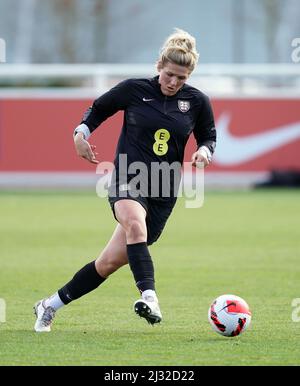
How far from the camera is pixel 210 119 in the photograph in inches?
346

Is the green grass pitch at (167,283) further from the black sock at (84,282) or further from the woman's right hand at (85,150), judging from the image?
the woman's right hand at (85,150)

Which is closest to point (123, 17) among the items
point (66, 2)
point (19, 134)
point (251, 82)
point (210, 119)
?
point (66, 2)

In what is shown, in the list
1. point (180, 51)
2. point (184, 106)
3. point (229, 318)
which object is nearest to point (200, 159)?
point (184, 106)

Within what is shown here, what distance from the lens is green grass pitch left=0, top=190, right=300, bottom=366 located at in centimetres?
764

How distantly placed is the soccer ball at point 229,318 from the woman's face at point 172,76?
1.65 meters

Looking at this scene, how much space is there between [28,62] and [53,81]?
5435mm

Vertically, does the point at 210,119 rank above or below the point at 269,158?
below

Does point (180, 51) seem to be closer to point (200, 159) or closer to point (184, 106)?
point (184, 106)

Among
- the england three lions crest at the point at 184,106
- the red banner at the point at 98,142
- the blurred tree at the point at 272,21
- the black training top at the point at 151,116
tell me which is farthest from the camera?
the blurred tree at the point at 272,21

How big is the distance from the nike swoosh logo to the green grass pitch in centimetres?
263

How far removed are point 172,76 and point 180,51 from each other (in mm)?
198

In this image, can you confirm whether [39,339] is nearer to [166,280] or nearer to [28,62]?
[166,280]

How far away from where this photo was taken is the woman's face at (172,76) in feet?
27.2

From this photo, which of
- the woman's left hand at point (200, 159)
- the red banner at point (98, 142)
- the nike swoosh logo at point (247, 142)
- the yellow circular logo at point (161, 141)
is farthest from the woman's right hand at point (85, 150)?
the nike swoosh logo at point (247, 142)
